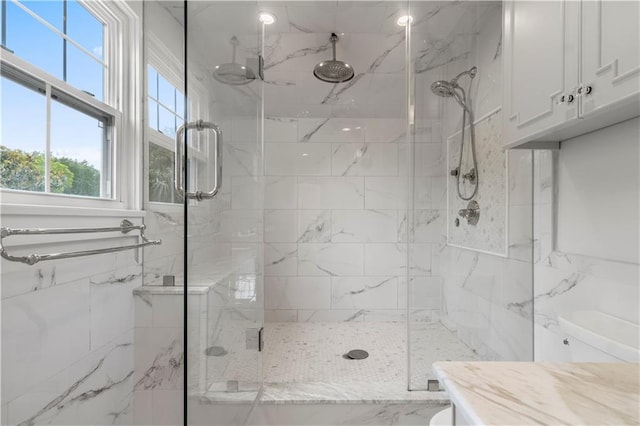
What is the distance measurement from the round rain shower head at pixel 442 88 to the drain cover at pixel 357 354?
183 centimetres

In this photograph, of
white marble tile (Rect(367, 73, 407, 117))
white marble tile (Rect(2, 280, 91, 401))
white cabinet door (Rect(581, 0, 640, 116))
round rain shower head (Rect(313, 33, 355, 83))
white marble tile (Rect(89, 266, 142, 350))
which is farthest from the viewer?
white marble tile (Rect(367, 73, 407, 117))

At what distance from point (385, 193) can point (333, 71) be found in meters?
1.20

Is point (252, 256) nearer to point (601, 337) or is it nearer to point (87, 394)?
point (87, 394)

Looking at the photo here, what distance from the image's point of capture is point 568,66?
38.8 inches

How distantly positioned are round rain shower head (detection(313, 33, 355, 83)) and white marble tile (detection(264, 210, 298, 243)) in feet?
4.03

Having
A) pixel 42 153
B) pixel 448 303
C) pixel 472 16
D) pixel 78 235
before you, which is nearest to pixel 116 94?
pixel 42 153

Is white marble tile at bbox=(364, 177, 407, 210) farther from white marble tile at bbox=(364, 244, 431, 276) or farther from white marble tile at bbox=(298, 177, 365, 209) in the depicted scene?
white marble tile at bbox=(364, 244, 431, 276)

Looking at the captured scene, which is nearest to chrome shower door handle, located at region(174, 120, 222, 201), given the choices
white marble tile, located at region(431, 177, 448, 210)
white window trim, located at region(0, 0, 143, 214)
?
white window trim, located at region(0, 0, 143, 214)


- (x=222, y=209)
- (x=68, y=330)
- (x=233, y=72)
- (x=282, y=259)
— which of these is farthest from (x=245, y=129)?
(x=282, y=259)

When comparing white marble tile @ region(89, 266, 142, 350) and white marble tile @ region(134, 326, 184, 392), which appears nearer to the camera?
white marble tile @ region(89, 266, 142, 350)

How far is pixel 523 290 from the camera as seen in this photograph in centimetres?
162

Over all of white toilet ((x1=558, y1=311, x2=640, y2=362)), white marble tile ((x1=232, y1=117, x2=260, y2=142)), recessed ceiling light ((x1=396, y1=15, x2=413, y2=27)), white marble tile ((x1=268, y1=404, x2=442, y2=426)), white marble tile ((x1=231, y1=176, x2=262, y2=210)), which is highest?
recessed ceiling light ((x1=396, y1=15, x2=413, y2=27))

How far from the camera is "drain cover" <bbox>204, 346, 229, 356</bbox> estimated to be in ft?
4.42

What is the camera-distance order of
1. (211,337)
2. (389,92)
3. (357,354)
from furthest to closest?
(389,92)
(357,354)
(211,337)
